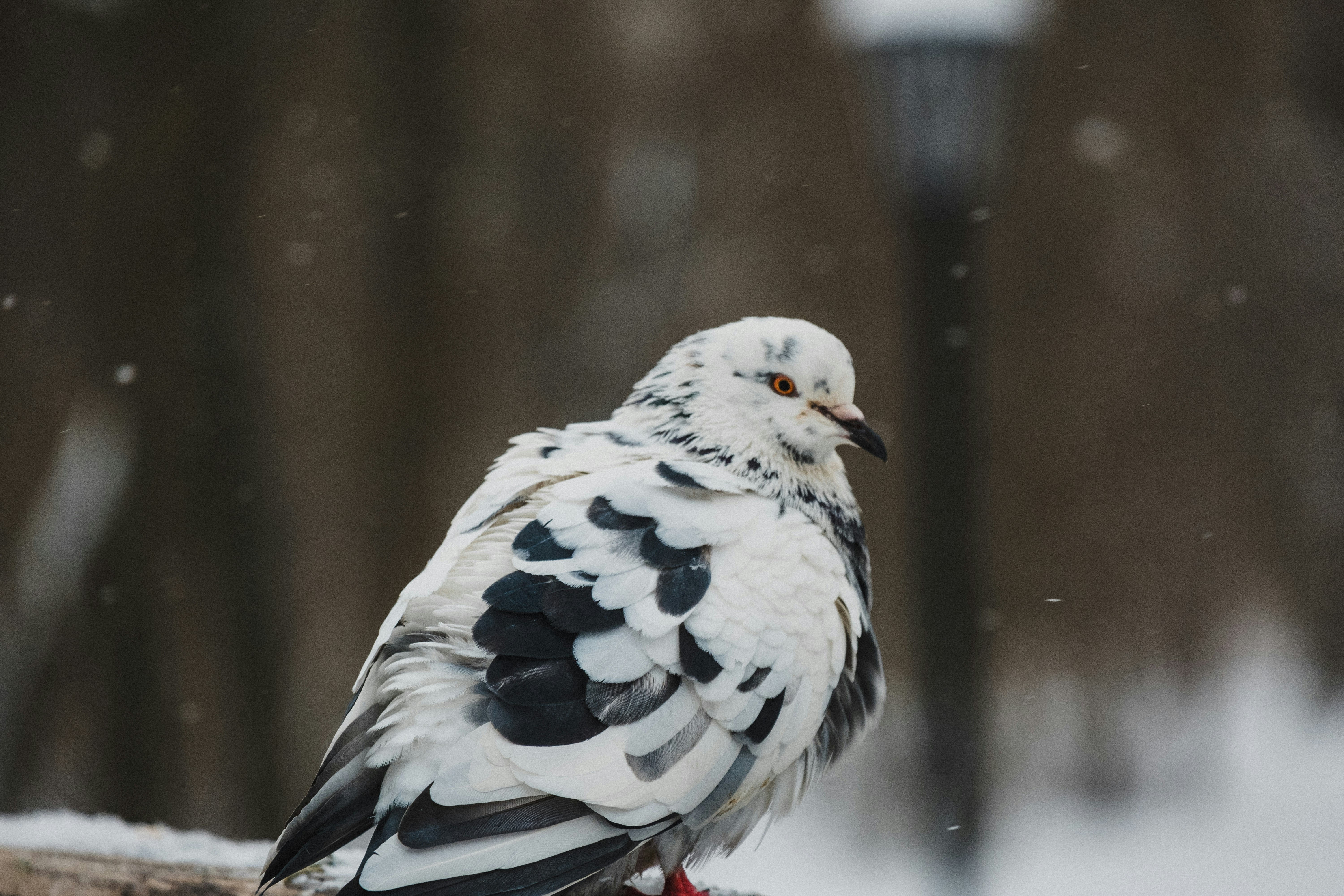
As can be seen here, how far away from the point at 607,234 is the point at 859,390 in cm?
183

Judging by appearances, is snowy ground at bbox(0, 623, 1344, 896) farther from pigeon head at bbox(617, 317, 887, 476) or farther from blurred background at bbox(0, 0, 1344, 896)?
pigeon head at bbox(617, 317, 887, 476)

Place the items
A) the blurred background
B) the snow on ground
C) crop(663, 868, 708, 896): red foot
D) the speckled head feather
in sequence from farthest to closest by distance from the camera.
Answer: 1. the blurred background
2. the snow on ground
3. the speckled head feather
4. crop(663, 868, 708, 896): red foot

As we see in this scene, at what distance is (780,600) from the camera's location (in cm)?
223

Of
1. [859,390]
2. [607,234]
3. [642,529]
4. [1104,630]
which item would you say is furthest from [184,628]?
[1104,630]

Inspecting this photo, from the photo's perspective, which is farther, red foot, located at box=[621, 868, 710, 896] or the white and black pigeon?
red foot, located at box=[621, 868, 710, 896]

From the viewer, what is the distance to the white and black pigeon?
6.28 ft

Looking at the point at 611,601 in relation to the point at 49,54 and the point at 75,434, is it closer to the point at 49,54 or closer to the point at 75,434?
the point at 75,434

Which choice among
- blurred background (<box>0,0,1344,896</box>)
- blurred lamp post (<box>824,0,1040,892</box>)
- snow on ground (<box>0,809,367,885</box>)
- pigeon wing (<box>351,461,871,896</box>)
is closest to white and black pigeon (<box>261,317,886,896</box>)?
pigeon wing (<box>351,461,871,896</box>)

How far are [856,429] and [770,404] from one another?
0.22 m

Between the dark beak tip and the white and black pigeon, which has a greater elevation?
the dark beak tip

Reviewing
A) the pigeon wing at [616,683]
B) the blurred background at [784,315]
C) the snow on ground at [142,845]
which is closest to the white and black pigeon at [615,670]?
the pigeon wing at [616,683]

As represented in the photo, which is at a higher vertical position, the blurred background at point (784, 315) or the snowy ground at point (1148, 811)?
the blurred background at point (784, 315)

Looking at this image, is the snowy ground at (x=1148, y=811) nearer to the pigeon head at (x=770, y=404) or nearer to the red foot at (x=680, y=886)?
the red foot at (x=680, y=886)

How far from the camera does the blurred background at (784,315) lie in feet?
19.5
